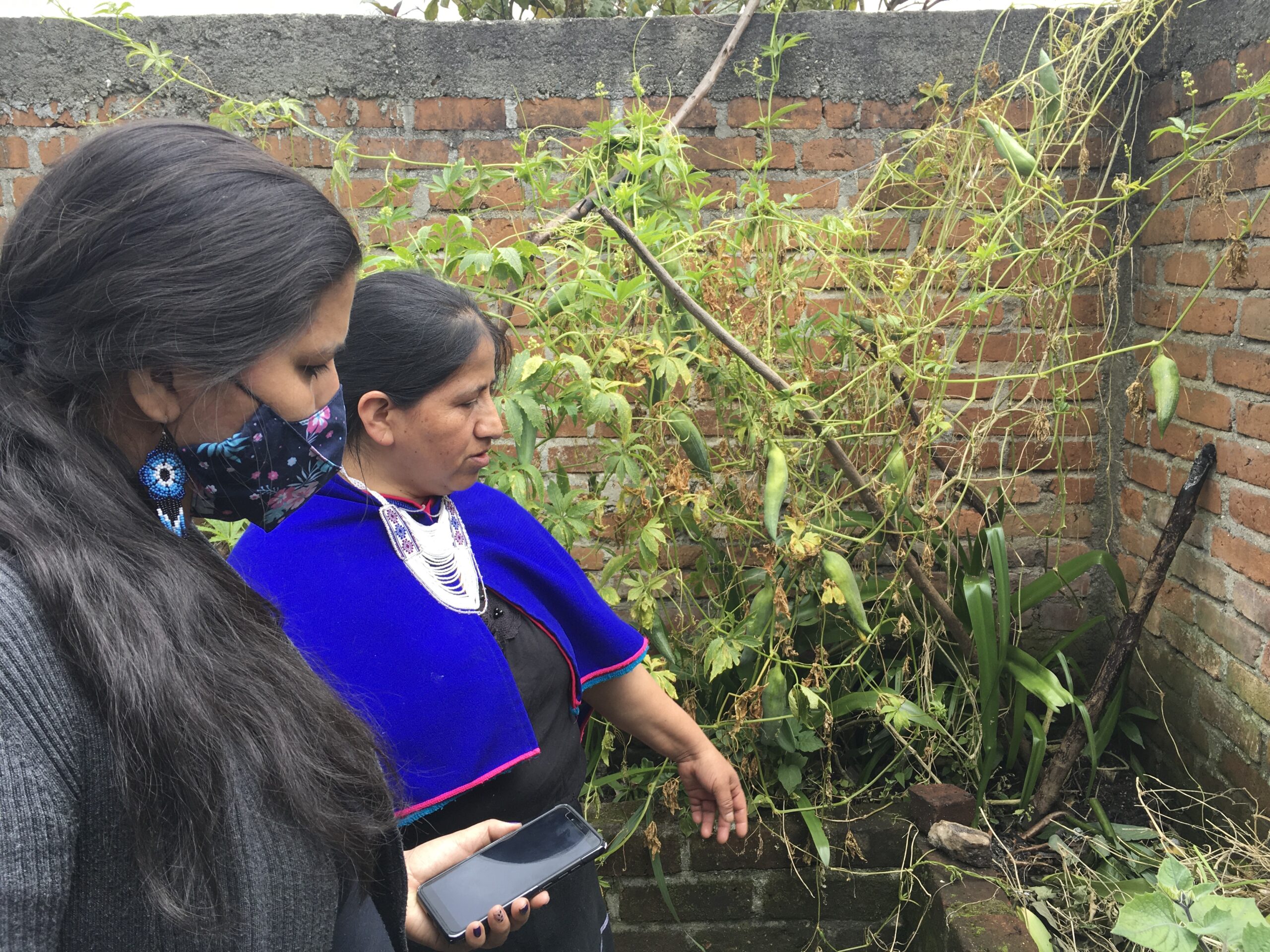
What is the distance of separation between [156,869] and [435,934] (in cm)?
54

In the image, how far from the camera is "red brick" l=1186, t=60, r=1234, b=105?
7.32ft

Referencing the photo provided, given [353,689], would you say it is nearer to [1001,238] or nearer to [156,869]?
[156,869]

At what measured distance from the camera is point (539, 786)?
158cm

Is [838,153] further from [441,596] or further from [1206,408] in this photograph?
[441,596]

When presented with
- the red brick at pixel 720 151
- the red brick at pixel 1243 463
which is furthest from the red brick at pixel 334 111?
the red brick at pixel 1243 463

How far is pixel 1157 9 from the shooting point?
252 cm

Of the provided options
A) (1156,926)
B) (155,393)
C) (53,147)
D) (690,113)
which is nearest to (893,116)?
(690,113)

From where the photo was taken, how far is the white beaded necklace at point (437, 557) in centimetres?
150

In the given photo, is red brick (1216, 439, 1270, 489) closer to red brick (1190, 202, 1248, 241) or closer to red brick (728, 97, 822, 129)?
red brick (1190, 202, 1248, 241)

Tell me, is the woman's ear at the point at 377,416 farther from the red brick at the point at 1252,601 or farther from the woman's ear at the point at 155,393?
the red brick at the point at 1252,601

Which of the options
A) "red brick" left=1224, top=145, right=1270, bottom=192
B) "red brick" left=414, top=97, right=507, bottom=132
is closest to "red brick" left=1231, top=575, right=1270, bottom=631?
"red brick" left=1224, top=145, right=1270, bottom=192

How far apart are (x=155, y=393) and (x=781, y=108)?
Result: 2.36m

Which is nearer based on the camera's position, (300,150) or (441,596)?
(441,596)

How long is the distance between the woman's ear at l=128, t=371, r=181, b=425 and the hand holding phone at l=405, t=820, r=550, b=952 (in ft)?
2.11
